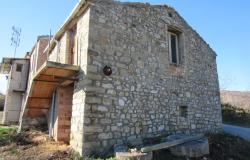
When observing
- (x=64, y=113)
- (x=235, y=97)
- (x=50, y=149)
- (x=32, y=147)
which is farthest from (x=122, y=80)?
(x=235, y=97)

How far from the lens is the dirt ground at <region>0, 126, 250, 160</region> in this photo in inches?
265

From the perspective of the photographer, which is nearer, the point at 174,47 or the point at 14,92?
the point at 174,47

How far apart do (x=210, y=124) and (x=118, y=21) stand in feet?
21.4

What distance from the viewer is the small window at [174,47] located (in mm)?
10160

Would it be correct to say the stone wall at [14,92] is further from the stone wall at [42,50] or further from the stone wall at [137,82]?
the stone wall at [137,82]

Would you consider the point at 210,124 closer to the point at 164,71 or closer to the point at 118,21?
the point at 164,71

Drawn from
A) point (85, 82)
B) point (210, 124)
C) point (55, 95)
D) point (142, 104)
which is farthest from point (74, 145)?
point (210, 124)

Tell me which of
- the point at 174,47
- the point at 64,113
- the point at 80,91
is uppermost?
the point at 174,47

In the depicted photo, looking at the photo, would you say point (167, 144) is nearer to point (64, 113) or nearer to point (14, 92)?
point (64, 113)

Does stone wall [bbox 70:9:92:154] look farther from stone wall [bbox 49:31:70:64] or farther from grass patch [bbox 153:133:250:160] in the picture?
grass patch [bbox 153:133:250:160]

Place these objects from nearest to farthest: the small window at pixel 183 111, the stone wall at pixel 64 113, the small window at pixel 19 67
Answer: the stone wall at pixel 64 113
the small window at pixel 183 111
the small window at pixel 19 67

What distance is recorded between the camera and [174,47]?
34.3ft

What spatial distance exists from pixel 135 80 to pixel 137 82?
110 millimetres

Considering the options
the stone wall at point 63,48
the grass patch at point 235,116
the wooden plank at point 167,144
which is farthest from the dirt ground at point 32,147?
the grass patch at point 235,116
